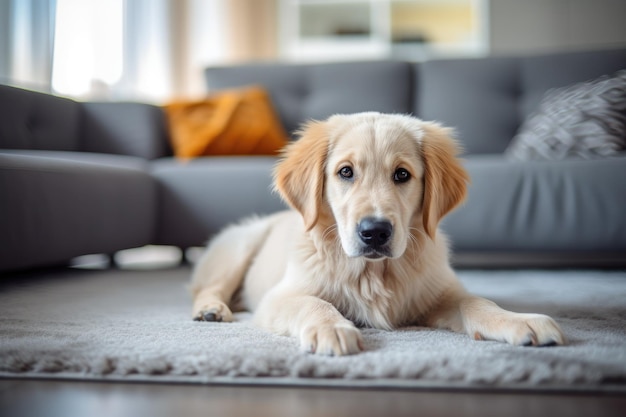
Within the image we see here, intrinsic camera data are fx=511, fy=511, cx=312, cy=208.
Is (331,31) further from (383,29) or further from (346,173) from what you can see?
(346,173)

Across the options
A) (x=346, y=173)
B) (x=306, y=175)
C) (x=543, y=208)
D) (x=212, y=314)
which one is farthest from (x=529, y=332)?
(x=543, y=208)

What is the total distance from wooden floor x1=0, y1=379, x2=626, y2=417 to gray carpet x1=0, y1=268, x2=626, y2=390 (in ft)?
0.11

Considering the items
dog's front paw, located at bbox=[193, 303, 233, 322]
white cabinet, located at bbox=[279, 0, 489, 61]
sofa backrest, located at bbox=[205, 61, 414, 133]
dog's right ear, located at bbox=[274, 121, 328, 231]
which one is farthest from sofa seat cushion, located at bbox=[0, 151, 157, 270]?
white cabinet, located at bbox=[279, 0, 489, 61]

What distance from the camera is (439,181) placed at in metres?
1.60

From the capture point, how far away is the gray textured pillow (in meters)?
2.75

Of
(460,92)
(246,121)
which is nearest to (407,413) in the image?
(246,121)

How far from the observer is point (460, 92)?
3.63 metres

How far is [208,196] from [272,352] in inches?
77.9

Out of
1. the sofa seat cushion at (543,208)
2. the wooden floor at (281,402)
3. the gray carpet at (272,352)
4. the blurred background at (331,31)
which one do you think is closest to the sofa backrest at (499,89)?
the sofa seat cushion at (543,208)

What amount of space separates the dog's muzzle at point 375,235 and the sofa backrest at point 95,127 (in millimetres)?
2345

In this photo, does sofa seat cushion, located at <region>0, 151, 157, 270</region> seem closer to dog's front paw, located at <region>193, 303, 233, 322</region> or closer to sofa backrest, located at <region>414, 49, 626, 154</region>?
dog's front paw, located at <region>193, 303, 233, 322</region>

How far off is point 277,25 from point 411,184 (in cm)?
546


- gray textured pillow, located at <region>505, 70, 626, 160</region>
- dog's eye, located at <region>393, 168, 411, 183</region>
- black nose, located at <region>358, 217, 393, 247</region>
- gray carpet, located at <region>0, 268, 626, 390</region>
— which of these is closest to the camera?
gray carpet, located at <region>0, 268, 626, 390</region>

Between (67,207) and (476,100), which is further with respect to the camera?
(476,100)
